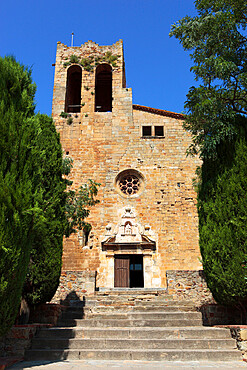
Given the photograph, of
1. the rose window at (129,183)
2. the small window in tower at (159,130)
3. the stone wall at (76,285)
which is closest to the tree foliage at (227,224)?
the stone wall at (76,285)

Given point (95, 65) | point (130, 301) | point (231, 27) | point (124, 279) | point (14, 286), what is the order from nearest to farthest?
1. point (14, 286)
2. point (231, 27)
3. point (130, 301)
4. point (124, 279)
5. point (95, 65)

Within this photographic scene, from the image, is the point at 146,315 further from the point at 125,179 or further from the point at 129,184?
the point at 125,179

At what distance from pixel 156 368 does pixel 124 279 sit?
8.31 m

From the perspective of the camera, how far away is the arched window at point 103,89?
18359mm

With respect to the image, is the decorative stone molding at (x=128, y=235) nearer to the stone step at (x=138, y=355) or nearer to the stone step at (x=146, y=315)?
the stone step at (x=146, y=315)

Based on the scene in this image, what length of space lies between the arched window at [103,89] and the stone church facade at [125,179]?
1303 millimetres

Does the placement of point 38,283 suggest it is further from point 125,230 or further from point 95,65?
point 95,65

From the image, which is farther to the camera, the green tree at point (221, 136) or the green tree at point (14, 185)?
the green tree at point (221, 136)

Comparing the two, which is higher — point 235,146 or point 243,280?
point 235,146

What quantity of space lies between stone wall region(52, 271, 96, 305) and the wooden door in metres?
2.64

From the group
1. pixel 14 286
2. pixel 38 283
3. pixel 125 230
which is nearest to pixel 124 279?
pixel 125 230

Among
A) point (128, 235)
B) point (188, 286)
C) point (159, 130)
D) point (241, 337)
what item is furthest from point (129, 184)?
point (241, 337)

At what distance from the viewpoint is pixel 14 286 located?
15.3 feet

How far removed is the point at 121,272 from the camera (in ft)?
42.9
